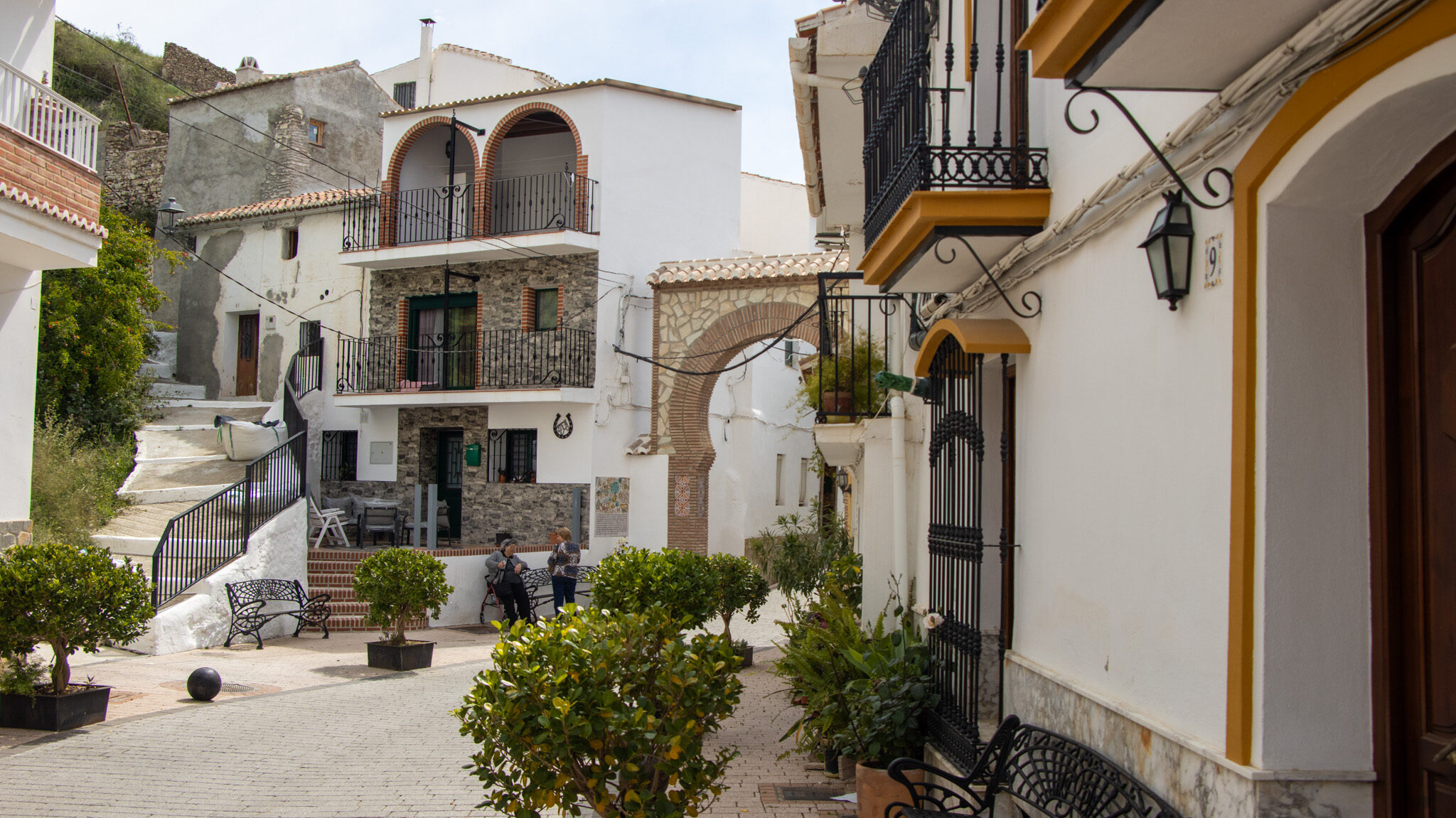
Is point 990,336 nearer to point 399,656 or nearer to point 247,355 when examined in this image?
point 399,656

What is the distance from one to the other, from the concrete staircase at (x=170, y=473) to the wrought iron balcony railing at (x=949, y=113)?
11144 mm

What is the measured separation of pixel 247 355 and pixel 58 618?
16.8 m

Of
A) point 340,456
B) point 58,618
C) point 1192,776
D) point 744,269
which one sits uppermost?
point 744,269

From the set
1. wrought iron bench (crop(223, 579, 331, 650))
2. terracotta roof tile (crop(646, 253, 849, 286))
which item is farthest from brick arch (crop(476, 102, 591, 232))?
wrought iron bench (crop(223, 579, 331, 650))

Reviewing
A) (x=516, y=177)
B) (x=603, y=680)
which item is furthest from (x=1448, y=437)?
(x=516, y=177)

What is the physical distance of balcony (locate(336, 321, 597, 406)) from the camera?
19.4 m

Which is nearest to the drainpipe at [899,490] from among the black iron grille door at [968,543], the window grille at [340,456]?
the black iron grille door at [968,543]

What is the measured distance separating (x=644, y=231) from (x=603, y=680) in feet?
54.3

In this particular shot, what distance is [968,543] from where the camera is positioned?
5.61m

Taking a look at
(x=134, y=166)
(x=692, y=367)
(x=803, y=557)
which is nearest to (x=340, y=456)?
(x=692, y=367)

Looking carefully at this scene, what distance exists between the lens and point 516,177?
20734 mm

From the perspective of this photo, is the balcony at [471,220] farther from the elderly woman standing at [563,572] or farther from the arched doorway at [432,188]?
the elderly woman standing at [563,572]

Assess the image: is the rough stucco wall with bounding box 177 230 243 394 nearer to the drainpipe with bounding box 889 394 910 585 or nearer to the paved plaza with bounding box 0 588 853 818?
the paved plaza with bounding box 0 588 853 818

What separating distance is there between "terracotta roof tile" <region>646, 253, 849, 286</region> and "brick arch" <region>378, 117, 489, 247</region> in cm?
420
